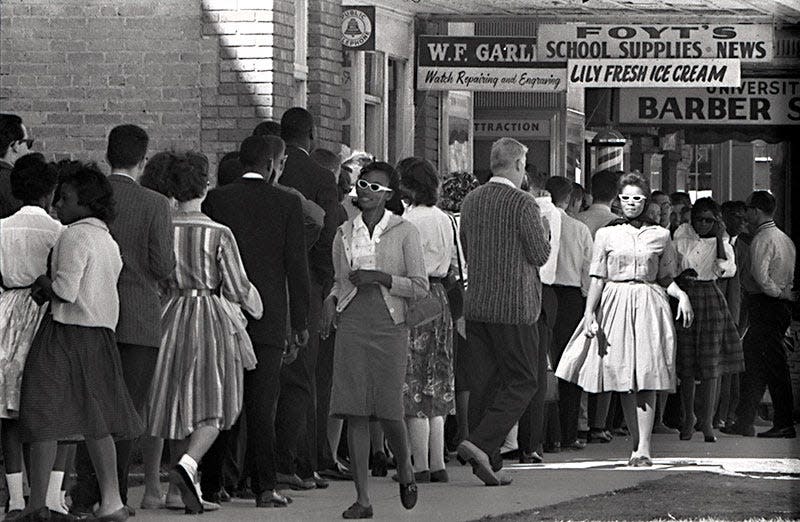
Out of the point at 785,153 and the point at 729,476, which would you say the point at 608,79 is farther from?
the point at 785,153

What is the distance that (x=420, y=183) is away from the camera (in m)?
13.5

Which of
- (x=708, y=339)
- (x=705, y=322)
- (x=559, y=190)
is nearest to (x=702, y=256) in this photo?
(x=705, y=322)

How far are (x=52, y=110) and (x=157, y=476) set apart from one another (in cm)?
565

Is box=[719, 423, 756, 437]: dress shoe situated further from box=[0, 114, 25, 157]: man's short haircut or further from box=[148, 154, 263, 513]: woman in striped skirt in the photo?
A: box=[0, 114, 25, 157]: man's short haircut

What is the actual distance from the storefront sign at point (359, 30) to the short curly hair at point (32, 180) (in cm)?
1078

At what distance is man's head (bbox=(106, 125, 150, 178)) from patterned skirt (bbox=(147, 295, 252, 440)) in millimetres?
767

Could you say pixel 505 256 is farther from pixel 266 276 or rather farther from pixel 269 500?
pixel 269 500

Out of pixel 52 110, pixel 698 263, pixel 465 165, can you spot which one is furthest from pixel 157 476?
pixel 465 165

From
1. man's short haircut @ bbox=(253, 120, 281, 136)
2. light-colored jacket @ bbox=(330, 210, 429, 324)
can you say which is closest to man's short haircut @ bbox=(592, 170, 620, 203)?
man's short haircut @ bbox=(253, 120, 281, 136)

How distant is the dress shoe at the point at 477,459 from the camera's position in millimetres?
12883

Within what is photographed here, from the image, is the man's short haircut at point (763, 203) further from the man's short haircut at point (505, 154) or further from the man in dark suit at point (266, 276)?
the man in dark suit at point (266, 276)

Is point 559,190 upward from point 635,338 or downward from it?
upward

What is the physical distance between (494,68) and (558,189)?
24.8 ft

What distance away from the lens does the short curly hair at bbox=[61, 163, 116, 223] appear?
34.3 feet
